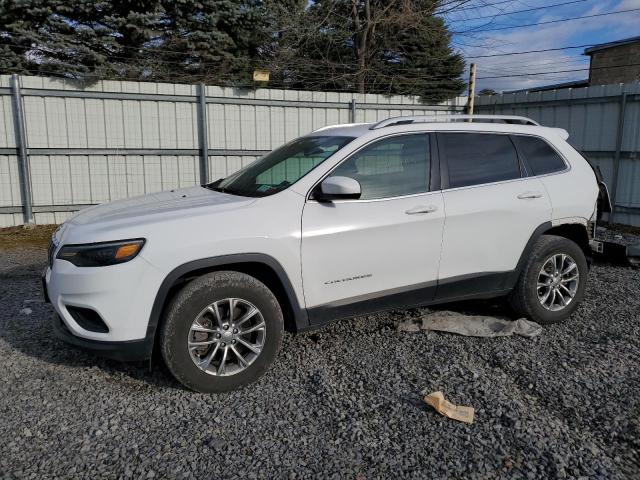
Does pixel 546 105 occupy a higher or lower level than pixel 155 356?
higher

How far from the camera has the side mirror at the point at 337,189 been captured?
11.8 ft

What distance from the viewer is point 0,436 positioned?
3.02 metres

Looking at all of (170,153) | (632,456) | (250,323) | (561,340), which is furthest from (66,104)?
(632,456)

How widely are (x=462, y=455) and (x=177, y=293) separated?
1900 mm

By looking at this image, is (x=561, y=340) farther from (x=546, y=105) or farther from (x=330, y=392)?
(x=546, y=105)

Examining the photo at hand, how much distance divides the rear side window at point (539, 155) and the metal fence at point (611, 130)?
196 inches

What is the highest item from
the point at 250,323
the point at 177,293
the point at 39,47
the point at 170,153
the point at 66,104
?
the point at 39,47

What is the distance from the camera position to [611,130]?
368 inches

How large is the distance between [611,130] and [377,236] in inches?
292

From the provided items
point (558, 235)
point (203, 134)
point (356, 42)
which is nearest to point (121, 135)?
point (203, 134)

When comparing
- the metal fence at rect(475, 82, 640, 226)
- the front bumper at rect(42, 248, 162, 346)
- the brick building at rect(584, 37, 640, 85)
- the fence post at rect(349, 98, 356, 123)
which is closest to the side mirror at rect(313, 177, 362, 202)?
the front bumper at rect(42, 248, 162, 346)

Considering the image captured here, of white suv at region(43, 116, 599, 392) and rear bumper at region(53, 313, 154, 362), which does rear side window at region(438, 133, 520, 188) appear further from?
rear bumper at region(53, 313, 154, 362)

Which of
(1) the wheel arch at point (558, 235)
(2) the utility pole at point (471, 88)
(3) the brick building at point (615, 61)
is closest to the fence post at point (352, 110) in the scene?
(2) the utility pole at point (471, 88)

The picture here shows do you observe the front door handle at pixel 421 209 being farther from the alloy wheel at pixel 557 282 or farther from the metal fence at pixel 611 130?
the metal fence at pixel 611 130
